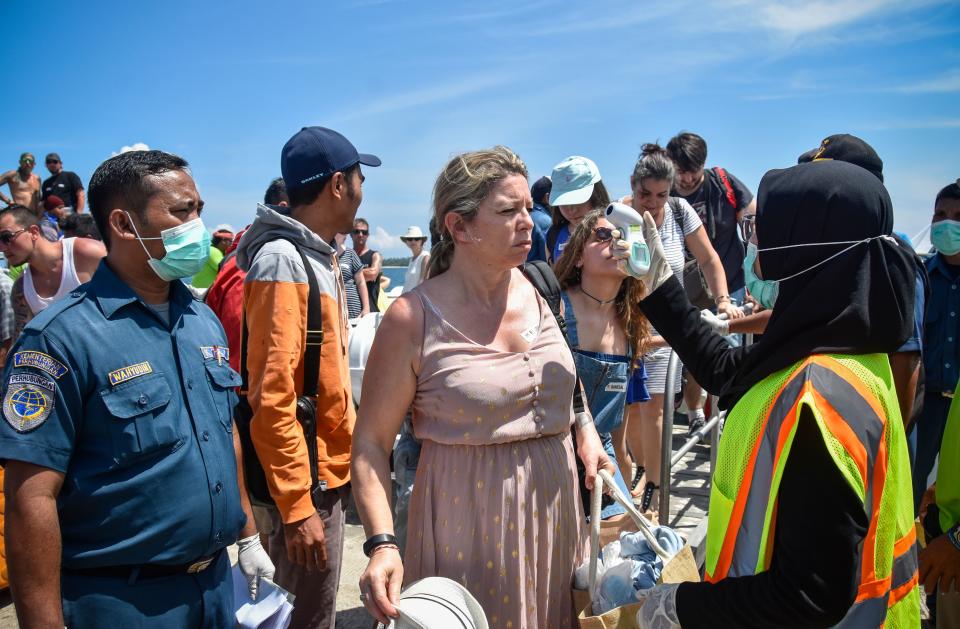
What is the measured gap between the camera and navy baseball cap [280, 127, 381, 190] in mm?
2867

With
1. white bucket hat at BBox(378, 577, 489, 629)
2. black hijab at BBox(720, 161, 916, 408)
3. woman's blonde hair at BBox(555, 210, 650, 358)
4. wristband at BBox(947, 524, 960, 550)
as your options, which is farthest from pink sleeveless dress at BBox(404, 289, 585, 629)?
woman's blonde hair at BBox(555, 210, 650, 358)

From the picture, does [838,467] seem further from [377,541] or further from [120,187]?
[120,187]

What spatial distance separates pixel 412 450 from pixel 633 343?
187cm

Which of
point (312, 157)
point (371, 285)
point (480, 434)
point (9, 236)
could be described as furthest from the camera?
point (371, 285)

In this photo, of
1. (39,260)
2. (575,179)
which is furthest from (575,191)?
(39,260)

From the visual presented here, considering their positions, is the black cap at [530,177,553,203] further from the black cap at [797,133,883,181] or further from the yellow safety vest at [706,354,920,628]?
the yellow safety vest at [706,354,920,628]

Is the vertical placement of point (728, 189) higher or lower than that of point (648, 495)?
higher

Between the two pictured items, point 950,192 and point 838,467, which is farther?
point 950,192

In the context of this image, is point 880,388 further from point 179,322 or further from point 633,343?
point 633,343

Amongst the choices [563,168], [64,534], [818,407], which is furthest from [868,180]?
[563,168]

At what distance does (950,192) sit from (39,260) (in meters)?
6.13

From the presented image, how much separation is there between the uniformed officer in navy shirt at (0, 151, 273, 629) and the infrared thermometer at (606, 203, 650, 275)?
1.49 meters

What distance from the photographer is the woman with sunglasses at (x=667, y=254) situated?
4.62 metres

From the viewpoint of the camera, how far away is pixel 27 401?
5.83 feet
